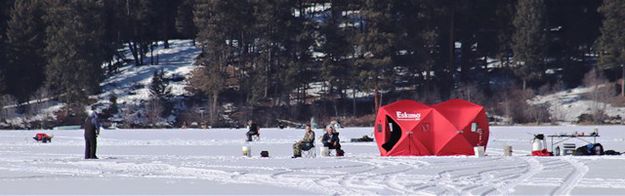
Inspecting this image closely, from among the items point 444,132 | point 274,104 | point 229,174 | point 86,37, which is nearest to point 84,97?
point 86,37

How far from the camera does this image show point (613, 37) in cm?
6303

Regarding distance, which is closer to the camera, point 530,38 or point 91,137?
point 91,137

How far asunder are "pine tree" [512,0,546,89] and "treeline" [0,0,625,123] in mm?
50

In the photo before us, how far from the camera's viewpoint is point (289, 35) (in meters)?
67.1

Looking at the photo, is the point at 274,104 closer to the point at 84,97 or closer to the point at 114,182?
the point at 84,97

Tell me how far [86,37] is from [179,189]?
50050mm

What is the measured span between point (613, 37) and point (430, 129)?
117 ft

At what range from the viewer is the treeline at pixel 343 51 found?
65.3 meters

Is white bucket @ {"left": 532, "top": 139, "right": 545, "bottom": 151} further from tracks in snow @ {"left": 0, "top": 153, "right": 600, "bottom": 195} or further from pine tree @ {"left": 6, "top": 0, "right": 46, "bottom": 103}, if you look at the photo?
pine tree @ {"left": 6, "top": 0, "right": 46, "bottom": 103}

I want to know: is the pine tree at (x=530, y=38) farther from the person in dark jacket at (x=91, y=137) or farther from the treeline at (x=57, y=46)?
the person in dark jacket at (x=91, y=137)

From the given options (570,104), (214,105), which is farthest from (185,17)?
(570,104)

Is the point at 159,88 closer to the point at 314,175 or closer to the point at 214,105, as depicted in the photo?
the point at 214,105

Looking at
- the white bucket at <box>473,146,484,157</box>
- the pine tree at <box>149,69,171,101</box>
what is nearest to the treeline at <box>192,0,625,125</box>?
the pine tree at <box>149,69,171,101</box>

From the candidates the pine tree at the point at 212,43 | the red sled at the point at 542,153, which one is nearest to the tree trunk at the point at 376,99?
the pine tree at the point at 212,43
